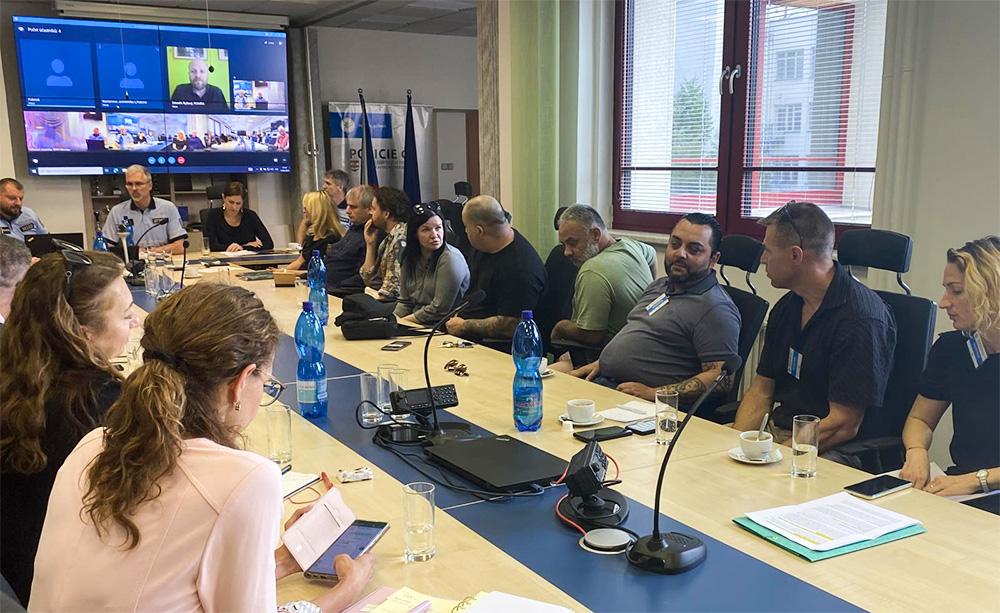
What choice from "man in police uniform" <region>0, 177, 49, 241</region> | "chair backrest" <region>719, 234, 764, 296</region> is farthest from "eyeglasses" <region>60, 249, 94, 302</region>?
Answer: "man in police uniform" <region>0, 177, 49, 241</region>

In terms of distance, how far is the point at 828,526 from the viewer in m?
1.64

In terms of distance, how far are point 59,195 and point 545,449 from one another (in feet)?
23.2

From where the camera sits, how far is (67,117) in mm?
7355

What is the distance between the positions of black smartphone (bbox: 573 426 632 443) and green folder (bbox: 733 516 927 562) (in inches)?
22.2

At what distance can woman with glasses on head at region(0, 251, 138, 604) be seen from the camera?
1.60 meters

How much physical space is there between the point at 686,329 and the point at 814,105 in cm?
162

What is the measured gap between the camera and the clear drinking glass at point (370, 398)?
94.4 inches

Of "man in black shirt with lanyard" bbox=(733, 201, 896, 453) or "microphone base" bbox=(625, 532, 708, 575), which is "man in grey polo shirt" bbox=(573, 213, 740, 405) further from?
"microphone base" bbox=(625, 532, 708, 575)

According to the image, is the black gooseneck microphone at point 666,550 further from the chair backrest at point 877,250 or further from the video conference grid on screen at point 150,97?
the video conference grid on screen at point 150,97

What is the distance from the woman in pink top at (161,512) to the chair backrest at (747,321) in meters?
2.24

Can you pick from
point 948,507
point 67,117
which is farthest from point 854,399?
point 67,117

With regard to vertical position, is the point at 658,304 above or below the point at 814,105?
below

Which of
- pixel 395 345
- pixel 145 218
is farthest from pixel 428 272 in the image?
pixel 145 218

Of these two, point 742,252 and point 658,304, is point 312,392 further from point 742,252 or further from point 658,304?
point 742,252
